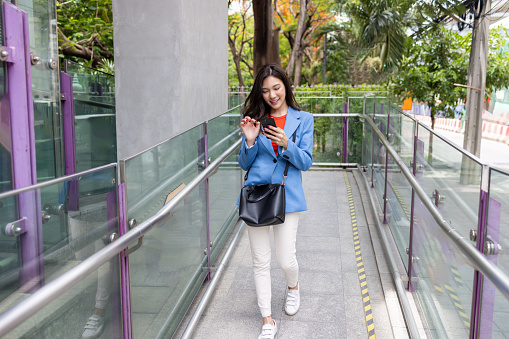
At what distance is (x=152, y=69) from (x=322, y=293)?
289cm

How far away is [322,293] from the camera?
4246 mm

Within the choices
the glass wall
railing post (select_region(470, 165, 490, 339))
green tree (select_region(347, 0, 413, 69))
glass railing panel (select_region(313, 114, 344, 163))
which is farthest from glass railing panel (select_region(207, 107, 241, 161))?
green tree (select_region(347, 0, 413, 69))

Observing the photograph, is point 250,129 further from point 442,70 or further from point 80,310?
point 442,70

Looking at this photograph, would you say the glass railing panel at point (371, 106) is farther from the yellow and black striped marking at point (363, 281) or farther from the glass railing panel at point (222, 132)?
the glass railing panel at point (222, 132)

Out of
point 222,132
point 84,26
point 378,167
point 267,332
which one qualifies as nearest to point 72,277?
point 267,332

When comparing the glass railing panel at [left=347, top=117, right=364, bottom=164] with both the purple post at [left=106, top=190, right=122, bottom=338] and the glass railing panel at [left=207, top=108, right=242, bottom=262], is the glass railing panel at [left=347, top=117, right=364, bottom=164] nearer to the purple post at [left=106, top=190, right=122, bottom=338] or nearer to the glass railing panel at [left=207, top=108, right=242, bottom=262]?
the glass railing panel at [left=207, top=108, right=242, bottom=262]

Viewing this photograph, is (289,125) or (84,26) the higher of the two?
(84,26)

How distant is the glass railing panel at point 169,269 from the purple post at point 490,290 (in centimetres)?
158

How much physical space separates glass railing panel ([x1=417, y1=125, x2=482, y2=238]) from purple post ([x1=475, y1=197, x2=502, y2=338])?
0.18 metres

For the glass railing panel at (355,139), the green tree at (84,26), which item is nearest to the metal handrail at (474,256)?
the glass railing panel at (355,139)

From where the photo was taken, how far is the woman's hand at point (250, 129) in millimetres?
3314

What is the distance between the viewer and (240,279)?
181 inches

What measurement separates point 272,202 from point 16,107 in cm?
186

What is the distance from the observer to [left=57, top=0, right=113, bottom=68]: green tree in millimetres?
11500
